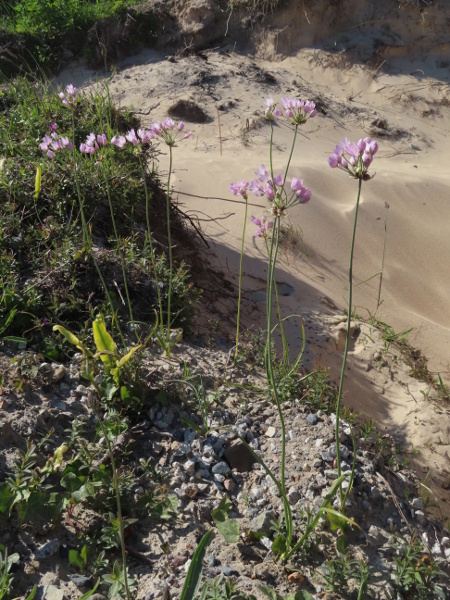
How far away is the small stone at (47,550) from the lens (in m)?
1.97

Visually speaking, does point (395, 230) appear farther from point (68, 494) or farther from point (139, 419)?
point (68, 494)

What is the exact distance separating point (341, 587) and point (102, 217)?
2411 mm

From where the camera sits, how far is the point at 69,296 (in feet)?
Result: 9.55

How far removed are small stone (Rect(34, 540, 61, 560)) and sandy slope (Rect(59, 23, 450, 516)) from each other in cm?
169

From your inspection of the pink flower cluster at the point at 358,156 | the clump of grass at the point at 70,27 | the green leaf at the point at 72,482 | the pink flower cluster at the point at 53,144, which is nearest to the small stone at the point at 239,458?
the green leaf at the point at 72,482

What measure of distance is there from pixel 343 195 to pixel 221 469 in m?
3.72

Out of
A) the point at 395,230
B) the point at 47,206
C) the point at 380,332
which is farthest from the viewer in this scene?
the point at 395,230

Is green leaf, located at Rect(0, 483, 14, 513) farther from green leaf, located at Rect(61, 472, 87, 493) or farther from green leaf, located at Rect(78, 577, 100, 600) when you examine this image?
green leaf, located at Rect(78, 577, 100, 600)

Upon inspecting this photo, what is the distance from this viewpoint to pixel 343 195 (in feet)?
18.1

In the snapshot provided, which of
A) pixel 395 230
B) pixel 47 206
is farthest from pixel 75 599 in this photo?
pixel 395 230

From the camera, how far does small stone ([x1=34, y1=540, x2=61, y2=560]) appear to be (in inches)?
77.5

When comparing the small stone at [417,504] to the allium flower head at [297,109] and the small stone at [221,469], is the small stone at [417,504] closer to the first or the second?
the small stone at [221,469]

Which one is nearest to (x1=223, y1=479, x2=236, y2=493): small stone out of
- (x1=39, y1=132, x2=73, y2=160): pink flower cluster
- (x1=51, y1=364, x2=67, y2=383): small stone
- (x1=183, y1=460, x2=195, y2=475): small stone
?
(x1=183, y1=460, x2=195, y2=475): small stone

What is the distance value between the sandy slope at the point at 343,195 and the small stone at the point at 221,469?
3.47 ft
